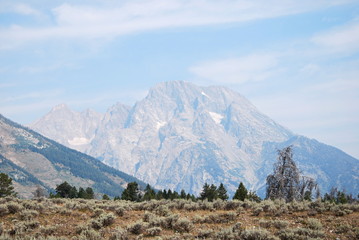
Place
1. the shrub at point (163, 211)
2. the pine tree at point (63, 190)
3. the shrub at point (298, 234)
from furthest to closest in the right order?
the pine tree at point (63, 190), the shrub at point (163, 211), the shrub at point (298, 234)

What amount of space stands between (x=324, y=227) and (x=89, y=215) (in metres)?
14.1

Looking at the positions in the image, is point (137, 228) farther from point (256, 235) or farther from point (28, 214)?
point (28, 214)

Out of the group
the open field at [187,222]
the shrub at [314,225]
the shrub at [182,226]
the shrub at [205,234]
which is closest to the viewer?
the open field at [187,222]

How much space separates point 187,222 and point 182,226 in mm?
368

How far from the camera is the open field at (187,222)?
49.6ft

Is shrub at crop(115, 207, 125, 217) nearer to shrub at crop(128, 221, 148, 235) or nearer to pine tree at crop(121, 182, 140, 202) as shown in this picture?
shrub at crop(128, 221, 148, 235)

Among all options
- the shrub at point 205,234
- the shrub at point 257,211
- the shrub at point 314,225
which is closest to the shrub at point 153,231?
the shrub at point 205,234

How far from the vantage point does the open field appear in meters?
15.1

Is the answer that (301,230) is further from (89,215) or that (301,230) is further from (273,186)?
(273,186)

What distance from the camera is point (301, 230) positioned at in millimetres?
14953

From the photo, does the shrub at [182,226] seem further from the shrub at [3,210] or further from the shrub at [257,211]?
the shrub at [3,210]

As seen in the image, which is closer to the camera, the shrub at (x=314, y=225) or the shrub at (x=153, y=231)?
the shrub at (x=314, y=225)

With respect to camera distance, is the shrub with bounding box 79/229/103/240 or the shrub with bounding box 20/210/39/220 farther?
the shrub with bounding box 20/210/39/220

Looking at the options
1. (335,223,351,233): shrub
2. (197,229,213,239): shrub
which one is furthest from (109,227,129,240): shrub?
(335,223,351,233): shrub
